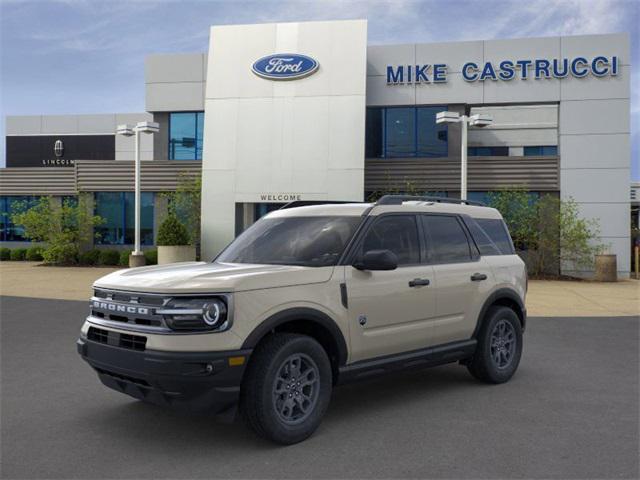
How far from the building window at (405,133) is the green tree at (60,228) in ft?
41.3

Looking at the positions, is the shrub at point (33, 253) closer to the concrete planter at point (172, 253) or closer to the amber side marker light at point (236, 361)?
the concrete planter at point (172, 253)

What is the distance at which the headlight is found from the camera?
4.34 m

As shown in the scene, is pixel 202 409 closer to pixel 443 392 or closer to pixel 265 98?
pixel 443 392

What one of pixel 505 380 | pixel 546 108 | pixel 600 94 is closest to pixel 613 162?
pixel 600 94

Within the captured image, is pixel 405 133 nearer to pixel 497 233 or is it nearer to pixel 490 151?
pixel 490 151

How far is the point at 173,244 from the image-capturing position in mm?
22266

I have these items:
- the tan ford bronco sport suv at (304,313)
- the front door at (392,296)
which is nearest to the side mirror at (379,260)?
the tan ford bronco sport suv at (304,313)

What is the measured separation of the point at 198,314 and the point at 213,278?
12.3 inches

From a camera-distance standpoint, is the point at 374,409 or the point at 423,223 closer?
the point at 374,409

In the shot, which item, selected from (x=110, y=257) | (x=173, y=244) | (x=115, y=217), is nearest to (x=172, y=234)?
(x=173, y=244)

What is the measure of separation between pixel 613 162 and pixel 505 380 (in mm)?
18940

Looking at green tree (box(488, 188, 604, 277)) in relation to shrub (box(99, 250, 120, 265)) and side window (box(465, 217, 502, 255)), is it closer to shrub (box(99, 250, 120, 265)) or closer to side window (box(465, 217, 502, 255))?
shrub (box(99, 250, 120, 265))

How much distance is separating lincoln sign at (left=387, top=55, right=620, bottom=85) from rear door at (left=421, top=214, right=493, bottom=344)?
63.3 ft

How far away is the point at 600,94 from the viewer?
23094 millimetres
